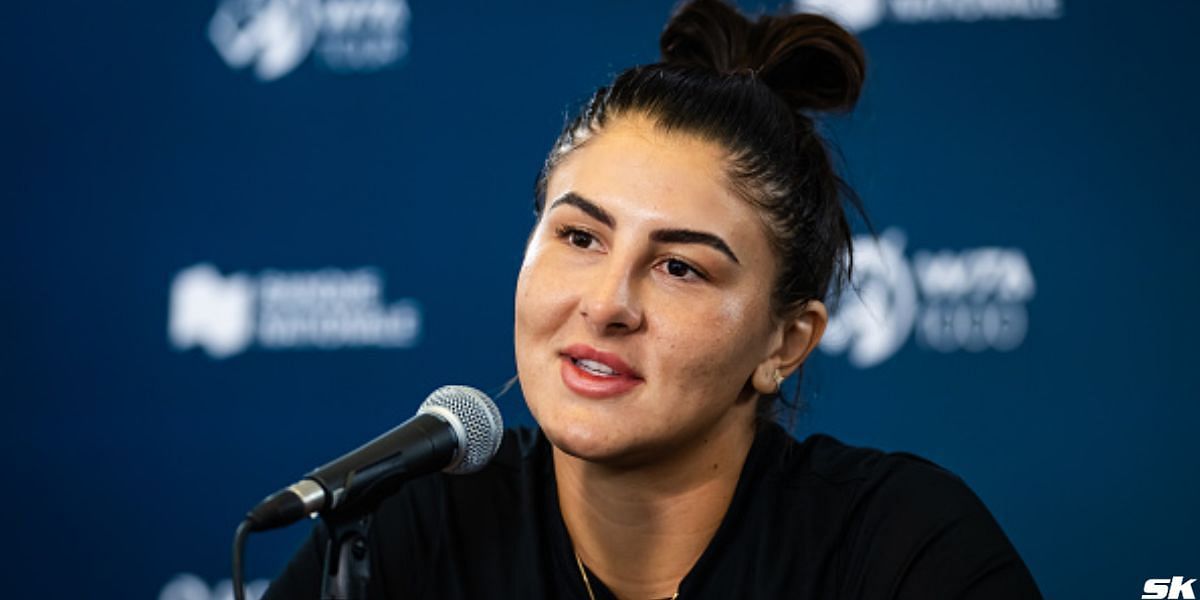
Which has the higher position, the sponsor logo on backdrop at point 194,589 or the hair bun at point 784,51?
the hair bun at point 784,51

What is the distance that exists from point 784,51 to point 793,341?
1.29 ft

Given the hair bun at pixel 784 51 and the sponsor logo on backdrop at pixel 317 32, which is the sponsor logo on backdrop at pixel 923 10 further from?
the sponsor logo on backdrop at pixel 317 32

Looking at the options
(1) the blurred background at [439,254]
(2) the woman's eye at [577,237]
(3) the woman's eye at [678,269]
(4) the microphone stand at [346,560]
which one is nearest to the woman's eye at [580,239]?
(2) the woman's eye at [577,237]

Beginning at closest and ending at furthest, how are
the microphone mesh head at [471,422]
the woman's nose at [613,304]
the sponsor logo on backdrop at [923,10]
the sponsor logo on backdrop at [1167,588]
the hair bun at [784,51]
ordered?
the microphone mesh head at [471,422] < the woman's nose at [613,304] < the hair bun at [784,51] < the sponsor logo on backdrop at [1167,588] < the sponsor logo on backdrop at [923,10]

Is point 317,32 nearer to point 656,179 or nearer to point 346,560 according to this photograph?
point 656,179

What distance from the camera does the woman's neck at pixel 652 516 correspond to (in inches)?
65.1

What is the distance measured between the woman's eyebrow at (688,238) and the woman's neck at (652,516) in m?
0.27

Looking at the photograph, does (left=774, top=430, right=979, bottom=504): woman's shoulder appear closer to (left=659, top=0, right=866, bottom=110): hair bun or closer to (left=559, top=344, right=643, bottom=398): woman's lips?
(left=559, top=344, right=643, bottom=398): woman's lips

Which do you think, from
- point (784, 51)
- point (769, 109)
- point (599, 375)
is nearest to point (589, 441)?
point (599, 375)

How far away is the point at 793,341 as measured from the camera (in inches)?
66.7

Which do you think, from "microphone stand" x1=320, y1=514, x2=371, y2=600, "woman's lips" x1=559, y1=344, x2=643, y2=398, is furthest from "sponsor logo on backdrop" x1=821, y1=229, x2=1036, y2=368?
"microphone stand" x1=320, y1=514, x2=371, y2=600

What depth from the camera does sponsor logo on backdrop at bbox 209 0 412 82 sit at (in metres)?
2.62

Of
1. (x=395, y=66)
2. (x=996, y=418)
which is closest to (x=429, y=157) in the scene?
(x=395, y=66)

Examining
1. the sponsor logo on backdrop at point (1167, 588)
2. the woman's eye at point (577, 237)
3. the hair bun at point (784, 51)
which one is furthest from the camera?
the sponsor logo on backdrop at point (1167, 588)
